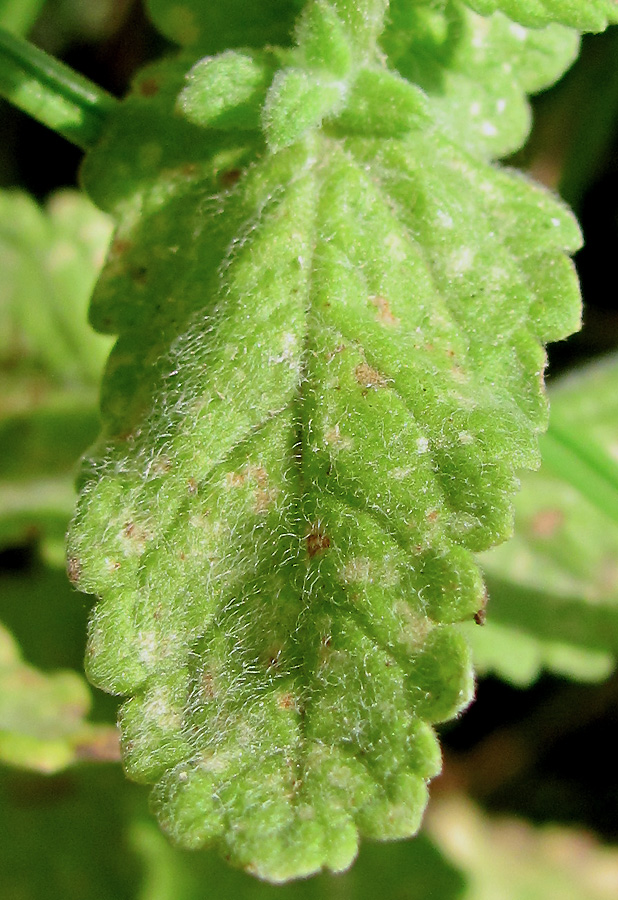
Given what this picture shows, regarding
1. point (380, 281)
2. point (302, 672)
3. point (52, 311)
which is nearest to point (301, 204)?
point (380, 281)

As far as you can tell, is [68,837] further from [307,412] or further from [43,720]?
[307,412]

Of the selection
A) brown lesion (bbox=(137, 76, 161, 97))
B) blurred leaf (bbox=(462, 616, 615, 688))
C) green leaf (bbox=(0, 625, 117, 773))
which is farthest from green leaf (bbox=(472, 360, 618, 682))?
brown lesion (bbox=(137, 76, 161, 97))

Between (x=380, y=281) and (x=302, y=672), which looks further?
(x=380, y=281)

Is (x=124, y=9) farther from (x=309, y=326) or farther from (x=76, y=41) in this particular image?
(x=309, y=326)

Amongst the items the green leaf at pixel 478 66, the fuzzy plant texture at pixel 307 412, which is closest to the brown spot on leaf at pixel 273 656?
the fuzzy plant texture at pixel 307 412

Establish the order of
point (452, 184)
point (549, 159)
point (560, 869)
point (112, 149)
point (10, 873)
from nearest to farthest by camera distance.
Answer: point (452, 184) < point (112, 149) < point (10, 873) < point (560, 869) < point (549, 159)

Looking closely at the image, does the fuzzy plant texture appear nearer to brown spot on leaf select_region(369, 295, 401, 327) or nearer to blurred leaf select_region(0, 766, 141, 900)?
brown spot on leaf select_region(369, 295, 401, 327)
